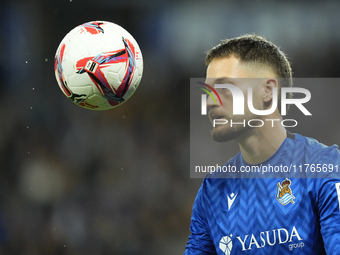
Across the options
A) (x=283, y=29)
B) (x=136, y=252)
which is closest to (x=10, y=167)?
(x=136, y=252)

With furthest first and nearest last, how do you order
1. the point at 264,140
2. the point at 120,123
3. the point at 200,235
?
the point at 120,123, the point at 200,235, the point at 264,140

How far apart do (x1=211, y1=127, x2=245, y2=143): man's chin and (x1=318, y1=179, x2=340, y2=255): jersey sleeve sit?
58 cm

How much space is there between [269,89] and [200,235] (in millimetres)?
1068

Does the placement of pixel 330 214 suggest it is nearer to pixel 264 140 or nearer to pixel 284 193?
pixel 284 193

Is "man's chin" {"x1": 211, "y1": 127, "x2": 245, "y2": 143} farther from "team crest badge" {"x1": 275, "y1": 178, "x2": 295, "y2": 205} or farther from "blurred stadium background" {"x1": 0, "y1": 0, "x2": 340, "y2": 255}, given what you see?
"blurred stadium background" {"x1": 0, "y1": 0, "x2": 340, "y2": 255}

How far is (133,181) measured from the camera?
532cm

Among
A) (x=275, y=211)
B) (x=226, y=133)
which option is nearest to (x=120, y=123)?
(x=226, y=133)

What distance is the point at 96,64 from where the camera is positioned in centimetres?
221

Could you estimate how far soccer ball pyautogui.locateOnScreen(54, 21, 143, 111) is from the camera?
221 cm

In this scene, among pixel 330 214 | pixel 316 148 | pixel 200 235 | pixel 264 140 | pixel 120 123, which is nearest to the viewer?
pixel 330 214

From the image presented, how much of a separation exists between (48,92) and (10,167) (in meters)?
1.30

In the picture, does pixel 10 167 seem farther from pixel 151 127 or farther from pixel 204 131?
pixel 204 131

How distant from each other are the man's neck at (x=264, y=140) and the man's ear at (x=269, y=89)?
191 millimetres

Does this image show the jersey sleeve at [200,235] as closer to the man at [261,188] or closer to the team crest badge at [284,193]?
the man at [261,188]
